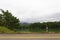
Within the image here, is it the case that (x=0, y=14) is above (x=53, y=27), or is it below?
above

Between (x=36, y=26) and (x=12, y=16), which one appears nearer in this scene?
(x=36, y=26)

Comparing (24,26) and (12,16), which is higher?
(12,16)

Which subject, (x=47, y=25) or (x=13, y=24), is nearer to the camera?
(x=47, y=25)


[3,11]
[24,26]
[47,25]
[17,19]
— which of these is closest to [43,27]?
[47,25]

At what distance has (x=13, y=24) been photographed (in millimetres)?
27094

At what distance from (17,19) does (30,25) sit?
6.12 m

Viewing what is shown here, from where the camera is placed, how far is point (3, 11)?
28188 millimetres

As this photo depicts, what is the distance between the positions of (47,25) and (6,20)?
26.0 feet

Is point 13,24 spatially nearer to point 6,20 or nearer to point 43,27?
point 6,20

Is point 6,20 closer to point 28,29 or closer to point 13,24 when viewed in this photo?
point 13,24

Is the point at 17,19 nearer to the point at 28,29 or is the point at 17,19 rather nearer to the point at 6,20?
the point at 6,20

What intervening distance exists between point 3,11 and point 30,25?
799 cm

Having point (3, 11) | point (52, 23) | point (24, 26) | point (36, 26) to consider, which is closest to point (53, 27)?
point (52, 23)

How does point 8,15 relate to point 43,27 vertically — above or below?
above
